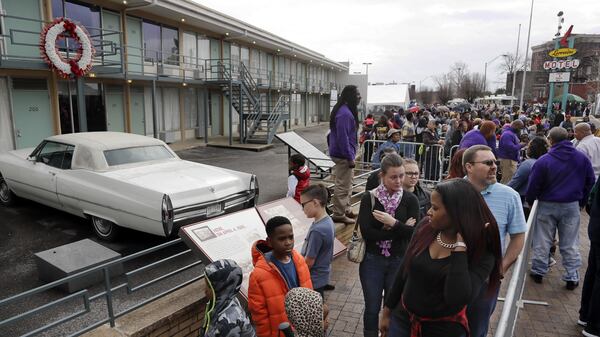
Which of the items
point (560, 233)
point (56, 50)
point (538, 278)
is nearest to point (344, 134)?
point (560, 233)

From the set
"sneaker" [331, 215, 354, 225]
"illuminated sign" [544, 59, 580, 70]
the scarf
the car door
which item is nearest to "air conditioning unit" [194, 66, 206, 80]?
the car door

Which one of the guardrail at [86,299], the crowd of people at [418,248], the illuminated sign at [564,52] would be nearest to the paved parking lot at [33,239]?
the guardrail at [86,299]

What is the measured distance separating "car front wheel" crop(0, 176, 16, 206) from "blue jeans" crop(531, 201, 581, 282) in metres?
8.77

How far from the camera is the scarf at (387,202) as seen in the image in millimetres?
3287

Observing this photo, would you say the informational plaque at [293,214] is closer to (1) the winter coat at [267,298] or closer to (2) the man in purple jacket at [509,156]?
(1) the winter coat at [267,298]

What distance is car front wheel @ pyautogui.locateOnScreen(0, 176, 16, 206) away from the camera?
7523 millimetres

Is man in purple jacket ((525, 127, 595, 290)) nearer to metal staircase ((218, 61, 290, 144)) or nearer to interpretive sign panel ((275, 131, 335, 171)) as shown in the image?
interpretive sign panel ((275, 131, 335, 171))

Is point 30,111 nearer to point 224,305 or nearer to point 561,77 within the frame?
point 224,305

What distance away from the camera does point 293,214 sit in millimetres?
4957

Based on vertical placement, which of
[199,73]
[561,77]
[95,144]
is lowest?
[95,144]

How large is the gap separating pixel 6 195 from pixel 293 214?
6075 mm

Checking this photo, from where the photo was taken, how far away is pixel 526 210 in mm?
5734

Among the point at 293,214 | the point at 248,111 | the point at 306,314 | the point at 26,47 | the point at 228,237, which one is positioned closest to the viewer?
the point at 306,314

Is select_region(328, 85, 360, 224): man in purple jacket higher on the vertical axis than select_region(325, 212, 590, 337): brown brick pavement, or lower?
higher
